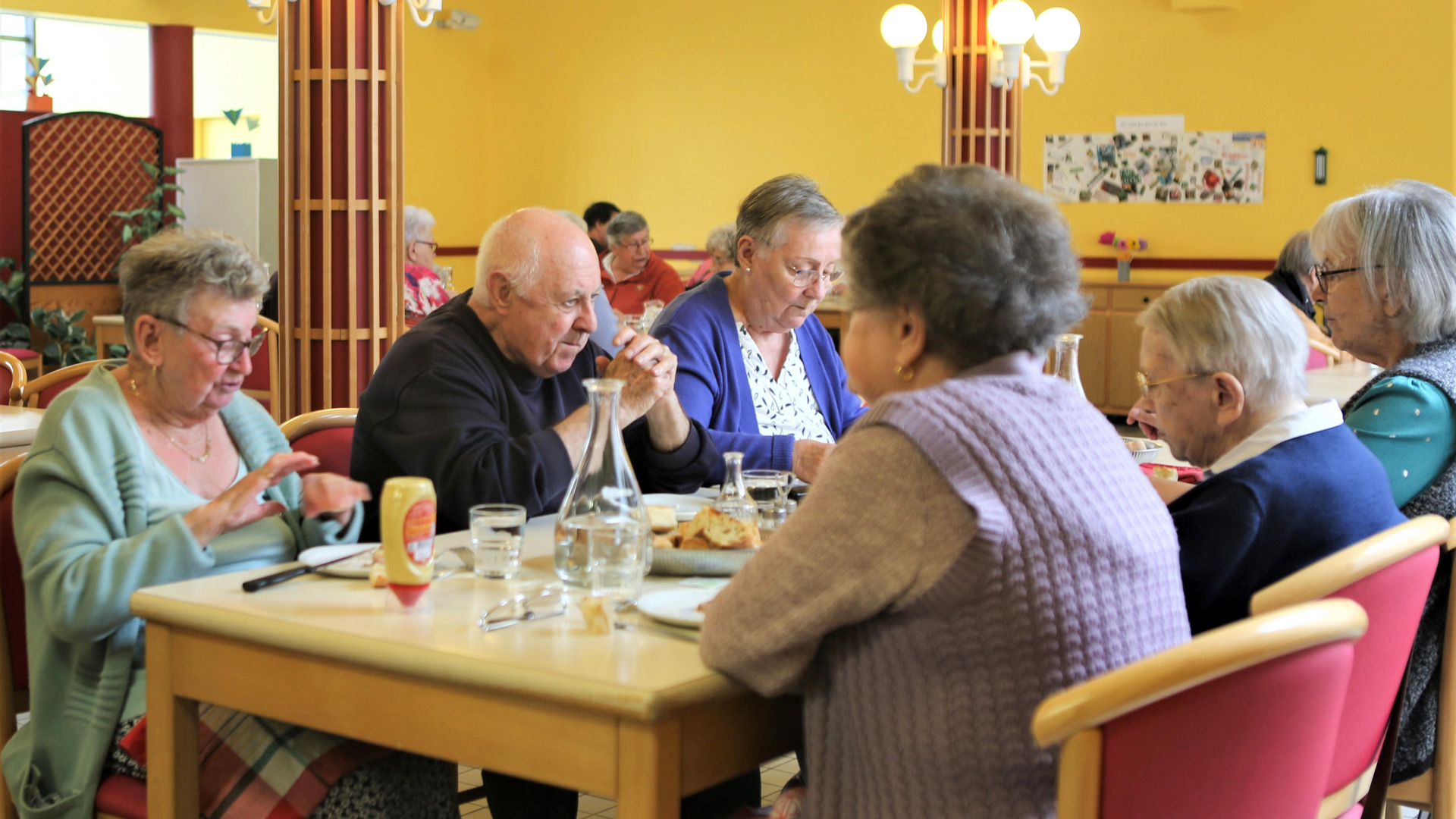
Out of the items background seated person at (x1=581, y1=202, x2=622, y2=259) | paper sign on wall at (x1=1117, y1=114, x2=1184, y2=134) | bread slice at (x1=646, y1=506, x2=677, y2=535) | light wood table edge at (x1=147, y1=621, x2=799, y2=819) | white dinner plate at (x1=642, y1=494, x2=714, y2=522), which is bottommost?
light wood table edge at (x1=147, y1=621, x2=799, y2=819)

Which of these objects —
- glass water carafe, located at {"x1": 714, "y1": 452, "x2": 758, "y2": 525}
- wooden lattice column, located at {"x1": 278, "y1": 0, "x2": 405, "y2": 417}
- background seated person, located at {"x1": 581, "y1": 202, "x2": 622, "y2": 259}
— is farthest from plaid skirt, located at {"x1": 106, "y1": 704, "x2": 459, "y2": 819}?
background seated person, located at {"x1": 581, "y1": 202, "x2": 622, "y2": 259}

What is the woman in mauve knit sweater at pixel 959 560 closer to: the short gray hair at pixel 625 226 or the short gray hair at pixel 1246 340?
the short gray hair at pixel 1246 340

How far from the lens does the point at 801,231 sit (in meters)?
2.98

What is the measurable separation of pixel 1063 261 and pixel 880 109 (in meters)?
8.82

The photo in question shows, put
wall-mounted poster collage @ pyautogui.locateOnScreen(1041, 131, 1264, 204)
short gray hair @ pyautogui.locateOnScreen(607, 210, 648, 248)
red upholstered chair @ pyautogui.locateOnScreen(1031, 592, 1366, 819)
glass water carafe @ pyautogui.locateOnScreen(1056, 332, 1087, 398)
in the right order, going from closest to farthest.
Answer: red upholstered chair @ pyautogui.locateOnScreen(1031, 592, 1366, 819) < glass water carafe @ pyautogui.locateOnScreen(1056, 332, 1087, 398) < short gray hair @ pyautogui.locateOnScreen(607, 210, 648, 248) < wall-mounted poster collage @ pyautogui.locateOnScreen(1041, 131, 1264, 204)

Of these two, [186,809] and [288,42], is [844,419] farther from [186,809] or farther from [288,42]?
[288,42]

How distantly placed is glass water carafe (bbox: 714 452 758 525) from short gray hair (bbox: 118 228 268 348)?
75 centimetres

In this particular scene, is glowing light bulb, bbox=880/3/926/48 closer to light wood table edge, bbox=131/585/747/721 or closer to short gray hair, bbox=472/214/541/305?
short gray hair, bbox=472/214/541/305

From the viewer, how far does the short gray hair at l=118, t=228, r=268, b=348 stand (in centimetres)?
190

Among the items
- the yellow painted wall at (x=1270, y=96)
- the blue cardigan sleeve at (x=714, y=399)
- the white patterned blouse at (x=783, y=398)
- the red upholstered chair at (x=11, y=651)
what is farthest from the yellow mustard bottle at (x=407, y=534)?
the yellow painted wall at (x=1270, y=96)

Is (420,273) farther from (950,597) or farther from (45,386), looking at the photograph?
(950,597)

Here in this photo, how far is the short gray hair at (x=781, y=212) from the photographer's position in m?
2.99

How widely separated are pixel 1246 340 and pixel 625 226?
605 centimetres

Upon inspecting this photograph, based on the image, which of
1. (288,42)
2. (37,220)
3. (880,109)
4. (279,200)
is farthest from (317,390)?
(880,109)
